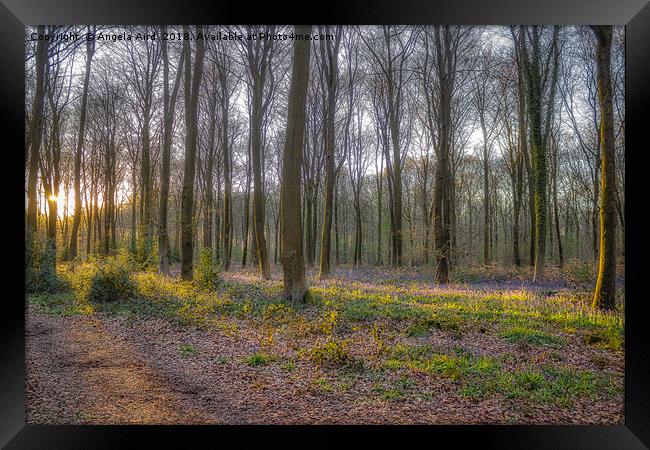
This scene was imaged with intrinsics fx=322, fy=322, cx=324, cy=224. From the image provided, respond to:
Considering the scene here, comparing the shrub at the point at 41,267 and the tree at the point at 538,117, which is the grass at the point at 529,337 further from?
the shrub at the point at 41,267

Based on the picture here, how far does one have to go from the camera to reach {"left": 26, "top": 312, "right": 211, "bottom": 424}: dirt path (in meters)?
3.45

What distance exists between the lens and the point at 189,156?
25.0ft

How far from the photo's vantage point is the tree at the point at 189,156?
7.21m

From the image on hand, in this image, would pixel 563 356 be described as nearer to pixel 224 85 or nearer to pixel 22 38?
pixel 22 38

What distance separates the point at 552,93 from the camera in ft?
15.4

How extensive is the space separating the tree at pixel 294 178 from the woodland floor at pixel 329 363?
731mm

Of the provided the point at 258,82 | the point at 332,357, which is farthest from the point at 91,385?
the point at 258,82

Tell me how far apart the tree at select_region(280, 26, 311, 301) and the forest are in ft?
0.09

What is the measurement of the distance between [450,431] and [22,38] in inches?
240

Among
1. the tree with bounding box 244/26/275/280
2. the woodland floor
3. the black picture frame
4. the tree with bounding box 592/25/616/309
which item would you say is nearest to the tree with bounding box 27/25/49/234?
the black picture frame

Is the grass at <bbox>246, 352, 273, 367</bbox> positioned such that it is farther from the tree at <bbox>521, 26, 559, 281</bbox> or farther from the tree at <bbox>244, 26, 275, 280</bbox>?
the tree at <bbox>521, 26, 559, 281</bbox>

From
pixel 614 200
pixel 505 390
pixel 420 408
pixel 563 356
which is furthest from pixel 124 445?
pixel 614 200
